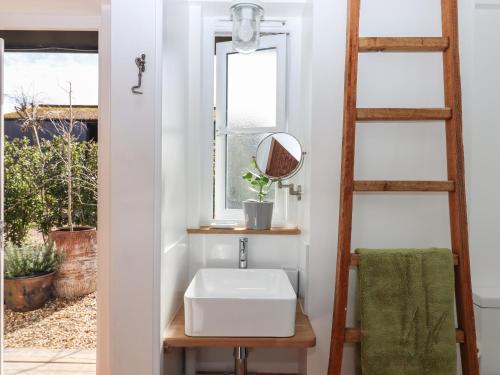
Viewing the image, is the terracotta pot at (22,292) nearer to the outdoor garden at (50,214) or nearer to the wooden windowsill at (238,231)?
the outdoor garden at (50,214)

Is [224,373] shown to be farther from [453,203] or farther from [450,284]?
[453,203]

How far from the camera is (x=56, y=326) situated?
2.73 meters

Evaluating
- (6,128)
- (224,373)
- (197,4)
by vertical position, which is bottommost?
(224,373)

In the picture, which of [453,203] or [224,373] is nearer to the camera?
[453,203]

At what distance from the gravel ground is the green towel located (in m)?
2.06

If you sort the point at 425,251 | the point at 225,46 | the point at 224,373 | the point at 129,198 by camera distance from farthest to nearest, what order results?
the point at 225,46 → the point at 224,373 → the point at 425,251 → the point at 129,198

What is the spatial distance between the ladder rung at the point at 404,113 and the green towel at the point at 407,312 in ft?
1.68

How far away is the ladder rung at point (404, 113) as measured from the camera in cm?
135

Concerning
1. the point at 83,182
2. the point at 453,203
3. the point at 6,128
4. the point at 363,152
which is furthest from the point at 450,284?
the point at 6,128

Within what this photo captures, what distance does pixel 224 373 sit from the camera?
1734 millimetres

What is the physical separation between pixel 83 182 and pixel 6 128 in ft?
2.76

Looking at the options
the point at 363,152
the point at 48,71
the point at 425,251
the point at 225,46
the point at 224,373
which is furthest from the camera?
the point at 48,71

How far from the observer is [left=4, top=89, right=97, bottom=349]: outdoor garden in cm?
294

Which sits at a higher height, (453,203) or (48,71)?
(48,71)
